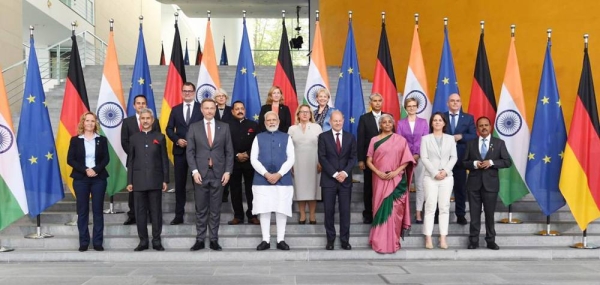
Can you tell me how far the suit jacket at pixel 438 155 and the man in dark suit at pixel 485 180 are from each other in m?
0.23

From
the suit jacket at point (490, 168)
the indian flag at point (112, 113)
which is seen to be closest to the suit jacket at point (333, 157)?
the suit jacket at point (490, 168)

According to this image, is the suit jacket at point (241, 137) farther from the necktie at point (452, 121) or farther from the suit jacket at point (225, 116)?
the necktie at point (452, 121)

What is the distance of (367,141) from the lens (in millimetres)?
6375

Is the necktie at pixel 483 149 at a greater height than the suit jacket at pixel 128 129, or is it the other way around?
the suit jacket at pixel 128 129

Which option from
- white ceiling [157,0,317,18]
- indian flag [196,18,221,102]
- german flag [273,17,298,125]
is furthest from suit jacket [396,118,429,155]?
white ceiling [157,0,317,18]

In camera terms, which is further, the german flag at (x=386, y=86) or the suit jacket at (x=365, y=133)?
the german flag at (x=386, y=86)

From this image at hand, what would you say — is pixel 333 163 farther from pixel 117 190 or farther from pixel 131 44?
pixel 131 44

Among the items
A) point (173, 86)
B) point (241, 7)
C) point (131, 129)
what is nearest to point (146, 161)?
point (131, 129)

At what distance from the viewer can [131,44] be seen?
22.9 m

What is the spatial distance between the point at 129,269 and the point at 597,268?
14.7 ft

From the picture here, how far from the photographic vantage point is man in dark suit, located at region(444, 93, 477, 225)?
6.32 m

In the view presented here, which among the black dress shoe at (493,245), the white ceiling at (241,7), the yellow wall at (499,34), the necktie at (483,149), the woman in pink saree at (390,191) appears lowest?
the black dress shoe at (493,245)

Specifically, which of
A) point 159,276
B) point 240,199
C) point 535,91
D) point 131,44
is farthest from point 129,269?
point 131,44

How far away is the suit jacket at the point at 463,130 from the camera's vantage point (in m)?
A: 6.35
